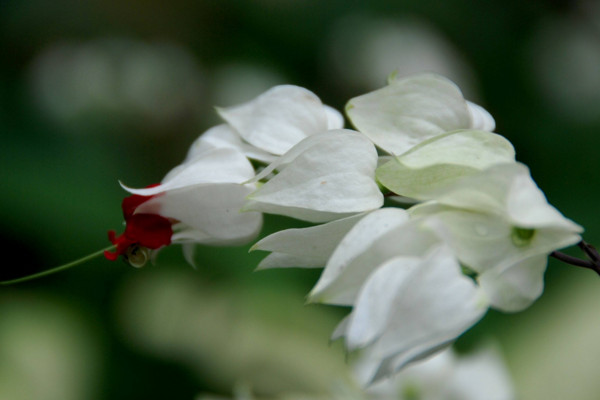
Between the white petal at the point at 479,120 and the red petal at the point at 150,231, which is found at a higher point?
the white petal at the point at 479,120

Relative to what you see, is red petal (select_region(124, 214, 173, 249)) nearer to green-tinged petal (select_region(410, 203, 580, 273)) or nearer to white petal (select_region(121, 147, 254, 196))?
white petal (select_region(121, 147, 254, 196))

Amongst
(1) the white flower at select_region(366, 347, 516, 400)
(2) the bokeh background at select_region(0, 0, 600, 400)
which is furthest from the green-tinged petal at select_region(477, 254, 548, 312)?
(2) the bokeh background at select_region(0, 0, 600, 400)

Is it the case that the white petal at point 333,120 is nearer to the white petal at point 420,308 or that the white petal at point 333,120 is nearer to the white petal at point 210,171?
the white petal at point 210,171

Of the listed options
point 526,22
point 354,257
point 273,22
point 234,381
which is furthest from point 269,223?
point 354,257

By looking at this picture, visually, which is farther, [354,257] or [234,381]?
[234,381]

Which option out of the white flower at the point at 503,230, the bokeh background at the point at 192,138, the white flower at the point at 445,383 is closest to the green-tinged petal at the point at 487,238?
the white flower at the point at 503,230

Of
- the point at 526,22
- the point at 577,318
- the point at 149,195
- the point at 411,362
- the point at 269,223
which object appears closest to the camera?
the point at 411,362

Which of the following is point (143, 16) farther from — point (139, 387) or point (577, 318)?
point (577, 318)
